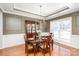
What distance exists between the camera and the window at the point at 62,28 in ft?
19.0

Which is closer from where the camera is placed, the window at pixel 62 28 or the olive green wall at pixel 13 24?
the olive green wall at pixel 13 24

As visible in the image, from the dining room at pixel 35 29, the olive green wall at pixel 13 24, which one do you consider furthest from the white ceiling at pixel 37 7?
the olive green wall at pixel 13 24

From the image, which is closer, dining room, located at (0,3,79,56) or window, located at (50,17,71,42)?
dining room, located at (0,3,79,56)

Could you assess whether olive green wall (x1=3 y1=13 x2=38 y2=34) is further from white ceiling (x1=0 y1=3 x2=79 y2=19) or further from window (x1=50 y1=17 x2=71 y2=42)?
window (x1=50 y1=17 x2=71 y2=42)

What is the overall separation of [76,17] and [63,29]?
64.5 inches

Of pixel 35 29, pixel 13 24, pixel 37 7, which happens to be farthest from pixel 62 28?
pixel 13 24

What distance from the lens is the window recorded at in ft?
19.0

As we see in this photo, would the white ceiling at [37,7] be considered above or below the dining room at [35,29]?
above

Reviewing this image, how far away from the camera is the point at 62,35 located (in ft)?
21.1

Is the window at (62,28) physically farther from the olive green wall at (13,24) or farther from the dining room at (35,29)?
the olive green wall at (13,24)

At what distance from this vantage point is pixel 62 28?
6523 millimetres

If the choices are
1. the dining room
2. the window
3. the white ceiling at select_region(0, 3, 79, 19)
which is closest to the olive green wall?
the dining room

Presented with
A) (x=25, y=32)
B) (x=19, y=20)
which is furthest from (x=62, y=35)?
(x=19, y=20)

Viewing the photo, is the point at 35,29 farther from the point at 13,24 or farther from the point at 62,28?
the point at 62,28
